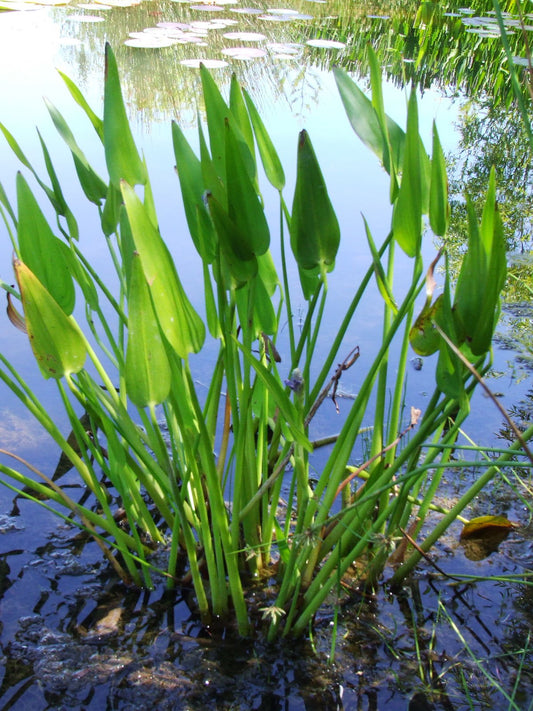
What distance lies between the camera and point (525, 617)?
3.80ft

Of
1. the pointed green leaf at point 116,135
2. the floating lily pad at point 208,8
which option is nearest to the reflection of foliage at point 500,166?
the pointed green leaf at point 116,135

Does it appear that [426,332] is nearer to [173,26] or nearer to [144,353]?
[144,353]

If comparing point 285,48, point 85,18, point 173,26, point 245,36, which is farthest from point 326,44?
point 85,18

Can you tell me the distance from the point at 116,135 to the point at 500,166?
8.64ft

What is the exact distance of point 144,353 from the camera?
0.84m

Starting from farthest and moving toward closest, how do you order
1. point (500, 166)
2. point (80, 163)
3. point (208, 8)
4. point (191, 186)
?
point (208, 8) < point (500, 166) < point (80, 163) < point (191, 186)

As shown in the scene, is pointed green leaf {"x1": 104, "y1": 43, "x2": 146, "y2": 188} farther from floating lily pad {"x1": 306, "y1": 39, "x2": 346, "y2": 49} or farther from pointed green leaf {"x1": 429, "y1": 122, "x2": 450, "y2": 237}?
floating lily pad {"x1": 306, "y1": 39, "x2": 346, "y2": 49}

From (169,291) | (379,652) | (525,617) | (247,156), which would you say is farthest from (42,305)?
(525,617)

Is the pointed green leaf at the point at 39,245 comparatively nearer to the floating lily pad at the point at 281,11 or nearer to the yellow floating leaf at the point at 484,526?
the yellow floating leaf at the point at 484,526

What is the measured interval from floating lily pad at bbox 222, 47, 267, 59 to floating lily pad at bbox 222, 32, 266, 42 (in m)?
0.22

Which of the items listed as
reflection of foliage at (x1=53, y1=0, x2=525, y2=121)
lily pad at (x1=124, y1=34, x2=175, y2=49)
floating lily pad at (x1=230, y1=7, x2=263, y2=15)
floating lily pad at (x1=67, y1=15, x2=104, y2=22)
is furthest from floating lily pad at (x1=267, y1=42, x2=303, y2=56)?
floating lily pad at (x1=67, y1=15, x2=104, y2=22)

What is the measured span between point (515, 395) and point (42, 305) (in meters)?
1.36

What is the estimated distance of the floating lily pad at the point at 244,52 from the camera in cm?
459

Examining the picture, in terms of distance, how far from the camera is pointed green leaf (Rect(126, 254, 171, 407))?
0.81m
